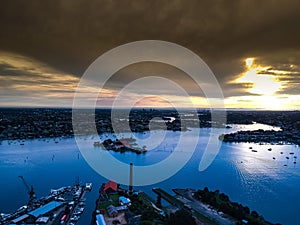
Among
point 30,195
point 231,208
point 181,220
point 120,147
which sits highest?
point 181,220

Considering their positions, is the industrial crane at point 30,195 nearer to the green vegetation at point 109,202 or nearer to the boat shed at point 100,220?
the green vegetation at point 109,202

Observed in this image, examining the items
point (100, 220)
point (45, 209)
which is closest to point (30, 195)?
point (45, 209)

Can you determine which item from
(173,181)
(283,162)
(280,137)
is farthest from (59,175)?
(280,137)

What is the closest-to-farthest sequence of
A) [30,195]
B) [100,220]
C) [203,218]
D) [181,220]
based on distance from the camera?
[181,220] → [100,220] → [203,218] → [30,195]

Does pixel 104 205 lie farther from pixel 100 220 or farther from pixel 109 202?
pixel 100 220

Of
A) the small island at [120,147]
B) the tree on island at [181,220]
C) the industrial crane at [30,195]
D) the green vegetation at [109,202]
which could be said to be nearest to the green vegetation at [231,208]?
the tree on island at [181,220]

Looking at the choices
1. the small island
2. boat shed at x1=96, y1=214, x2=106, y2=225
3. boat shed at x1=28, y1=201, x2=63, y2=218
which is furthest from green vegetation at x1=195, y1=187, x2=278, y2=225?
the small island

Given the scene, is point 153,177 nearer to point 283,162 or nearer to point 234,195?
point 234,195
